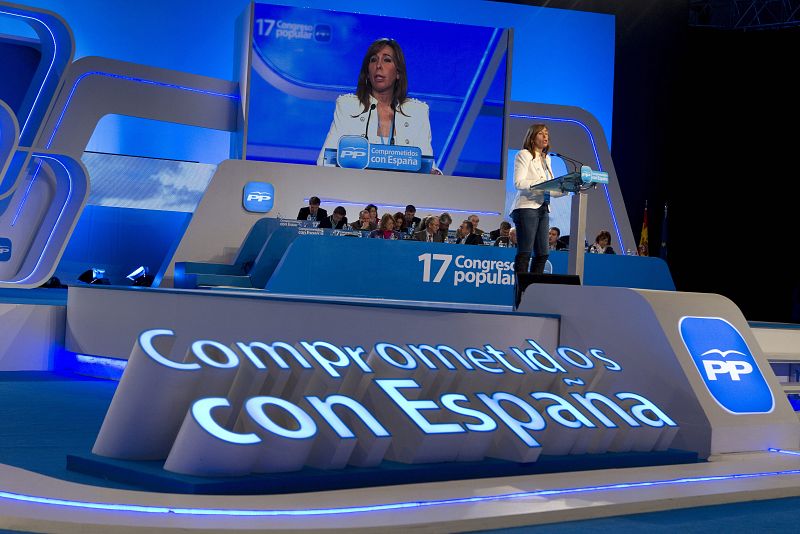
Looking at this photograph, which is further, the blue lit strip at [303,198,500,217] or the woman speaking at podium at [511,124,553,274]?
the blue lit strip at [303,198,500,217]

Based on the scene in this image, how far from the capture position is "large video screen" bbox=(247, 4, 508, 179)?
11.5 m

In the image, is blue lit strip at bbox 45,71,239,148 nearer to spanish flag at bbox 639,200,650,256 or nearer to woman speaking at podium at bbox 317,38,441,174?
woman speaking at podium at bbox 317,38,441,174

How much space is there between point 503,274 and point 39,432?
428 cm

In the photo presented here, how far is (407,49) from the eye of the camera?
11836 millimetres

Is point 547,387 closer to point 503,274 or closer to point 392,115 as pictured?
point 503,274

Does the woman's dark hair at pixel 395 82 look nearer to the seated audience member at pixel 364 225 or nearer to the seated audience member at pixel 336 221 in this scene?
the seated audience member at pixel 364 225

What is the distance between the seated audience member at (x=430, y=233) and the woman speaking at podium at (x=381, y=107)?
13.0 ft

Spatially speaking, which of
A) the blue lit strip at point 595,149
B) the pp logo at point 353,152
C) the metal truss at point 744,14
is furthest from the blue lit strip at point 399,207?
the metal truss at point 744,14

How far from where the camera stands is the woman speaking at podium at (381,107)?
11656 millimetres

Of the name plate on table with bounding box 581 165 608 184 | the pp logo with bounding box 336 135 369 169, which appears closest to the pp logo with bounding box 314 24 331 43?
the pp logo with bounding box 336 135 369 169

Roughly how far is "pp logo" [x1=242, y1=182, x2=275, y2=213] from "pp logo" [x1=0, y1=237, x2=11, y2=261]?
9.02 feet

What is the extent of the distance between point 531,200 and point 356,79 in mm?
7367

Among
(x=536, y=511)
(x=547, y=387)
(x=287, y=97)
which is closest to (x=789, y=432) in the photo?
(x=547, y=387)

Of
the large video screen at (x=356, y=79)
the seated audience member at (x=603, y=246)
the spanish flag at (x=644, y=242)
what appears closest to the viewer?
the seated audience member at (x=603, y=246)
